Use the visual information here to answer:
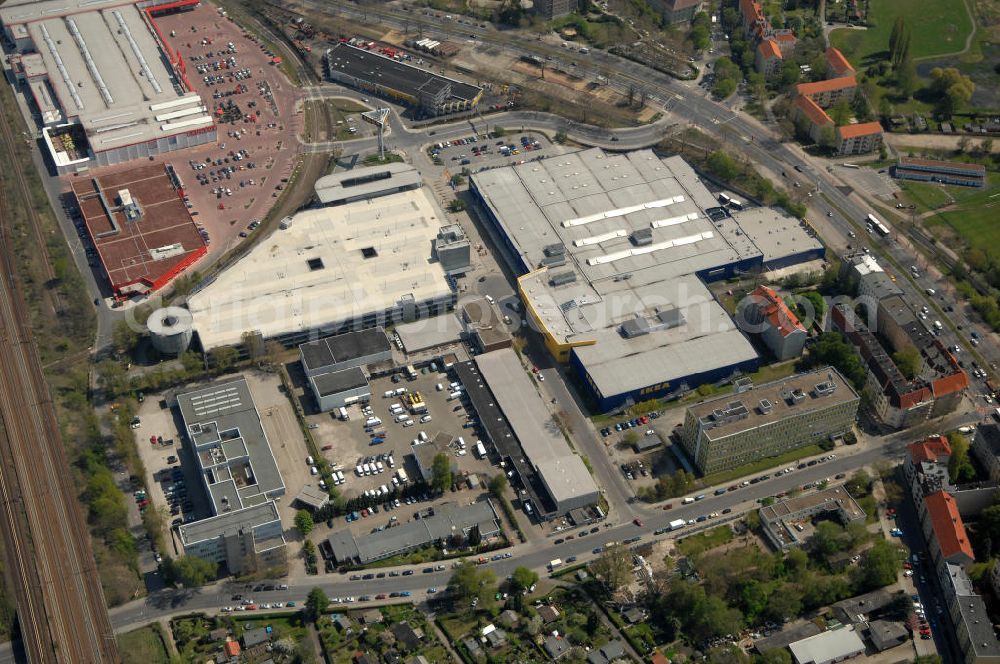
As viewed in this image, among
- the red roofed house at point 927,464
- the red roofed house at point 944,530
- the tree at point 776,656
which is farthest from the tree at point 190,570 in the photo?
the red roofed house at point 927,464

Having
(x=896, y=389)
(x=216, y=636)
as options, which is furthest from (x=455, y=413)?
(x=896, y=389)

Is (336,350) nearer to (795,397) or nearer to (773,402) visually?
(773,402)

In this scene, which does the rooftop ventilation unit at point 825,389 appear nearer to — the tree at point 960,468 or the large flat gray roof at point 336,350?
the tree at point 960,468

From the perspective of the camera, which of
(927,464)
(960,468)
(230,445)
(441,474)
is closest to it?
(927,464)

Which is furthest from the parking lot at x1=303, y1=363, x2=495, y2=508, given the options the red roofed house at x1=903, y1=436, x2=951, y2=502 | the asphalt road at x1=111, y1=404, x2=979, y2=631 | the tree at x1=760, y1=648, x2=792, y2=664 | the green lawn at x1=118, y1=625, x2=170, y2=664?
the red roofed house at x1=903, y1=436, x2=951, y2=502

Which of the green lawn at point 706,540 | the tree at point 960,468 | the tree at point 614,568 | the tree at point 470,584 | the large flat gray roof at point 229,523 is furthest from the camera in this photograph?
the tree at point 960,468

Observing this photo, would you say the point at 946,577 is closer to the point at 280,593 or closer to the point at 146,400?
the point at 280,593

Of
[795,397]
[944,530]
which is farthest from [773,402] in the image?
[944,530]
